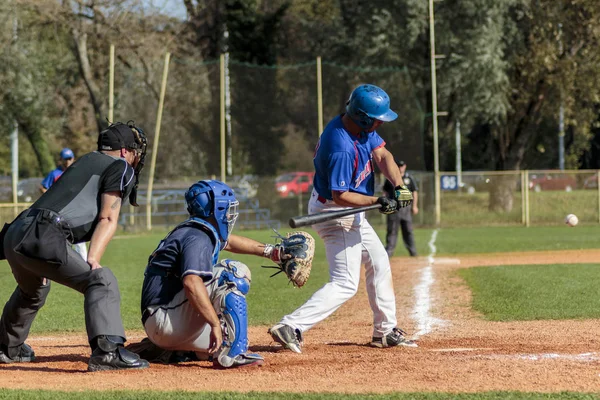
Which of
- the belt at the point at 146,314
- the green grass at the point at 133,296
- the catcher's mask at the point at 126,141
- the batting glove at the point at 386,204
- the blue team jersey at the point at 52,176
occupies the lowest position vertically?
the green grass at the point at 133,296

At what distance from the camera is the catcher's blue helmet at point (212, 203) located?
247 inches

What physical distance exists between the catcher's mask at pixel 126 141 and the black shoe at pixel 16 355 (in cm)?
146

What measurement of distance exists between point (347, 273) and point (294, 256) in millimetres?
623

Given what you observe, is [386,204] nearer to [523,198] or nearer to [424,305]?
[424,305]

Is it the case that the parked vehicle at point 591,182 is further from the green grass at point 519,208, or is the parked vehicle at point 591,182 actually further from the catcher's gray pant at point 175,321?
the catcher's gray pant at point 175,321

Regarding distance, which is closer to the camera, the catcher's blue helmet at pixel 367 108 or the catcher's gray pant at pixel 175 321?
the catcher's gray pant at pixel 175 321

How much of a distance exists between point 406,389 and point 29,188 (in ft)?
102

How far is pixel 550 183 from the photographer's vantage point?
32375 millimetres

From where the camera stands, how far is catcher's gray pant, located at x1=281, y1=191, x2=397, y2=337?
279 inches

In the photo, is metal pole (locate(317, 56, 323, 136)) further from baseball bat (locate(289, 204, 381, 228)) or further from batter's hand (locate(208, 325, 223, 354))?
batter's hand (locate(208, 325, 223, 354))

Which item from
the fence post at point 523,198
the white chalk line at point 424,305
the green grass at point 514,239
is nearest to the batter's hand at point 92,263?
the white chalk line at point 424,305

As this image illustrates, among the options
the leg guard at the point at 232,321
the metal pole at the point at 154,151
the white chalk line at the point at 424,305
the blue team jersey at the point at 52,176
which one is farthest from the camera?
the metal pole at the point at 154,151

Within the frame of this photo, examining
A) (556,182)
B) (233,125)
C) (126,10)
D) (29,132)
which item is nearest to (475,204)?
(556,182)

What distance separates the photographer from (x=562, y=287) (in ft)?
39.5
